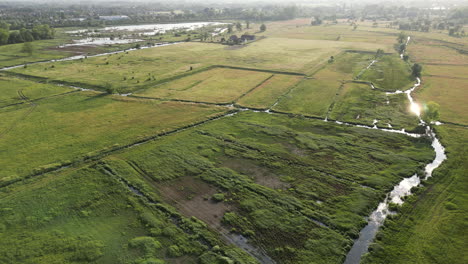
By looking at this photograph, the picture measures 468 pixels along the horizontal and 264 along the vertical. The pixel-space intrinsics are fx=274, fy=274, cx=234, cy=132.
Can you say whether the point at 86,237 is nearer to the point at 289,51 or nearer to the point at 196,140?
the point at 196,140

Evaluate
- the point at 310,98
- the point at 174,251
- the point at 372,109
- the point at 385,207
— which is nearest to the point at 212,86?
the point at 310,98

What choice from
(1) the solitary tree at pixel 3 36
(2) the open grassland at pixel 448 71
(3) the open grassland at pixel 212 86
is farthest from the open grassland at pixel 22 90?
(2) the open grassland at pixel 448 71

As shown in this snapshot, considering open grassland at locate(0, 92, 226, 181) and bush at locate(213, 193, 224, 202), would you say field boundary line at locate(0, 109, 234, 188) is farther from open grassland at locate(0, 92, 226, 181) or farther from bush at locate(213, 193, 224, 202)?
bush at locate(213, 193, 224, 202)

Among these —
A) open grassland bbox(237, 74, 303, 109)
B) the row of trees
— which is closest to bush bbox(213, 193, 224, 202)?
open grassland bbox(237, 74, 303, 109)

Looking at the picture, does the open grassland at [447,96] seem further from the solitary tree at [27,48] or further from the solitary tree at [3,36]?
the solitary tree at [3,36]

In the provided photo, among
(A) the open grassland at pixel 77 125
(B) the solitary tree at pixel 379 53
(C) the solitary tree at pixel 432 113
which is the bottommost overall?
(A) the open grassland at pixel 77 125

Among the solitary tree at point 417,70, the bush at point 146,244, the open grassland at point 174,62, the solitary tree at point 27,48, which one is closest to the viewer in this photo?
the bush at point 146,244

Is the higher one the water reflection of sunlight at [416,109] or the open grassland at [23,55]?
the open grassland at [23,55]
